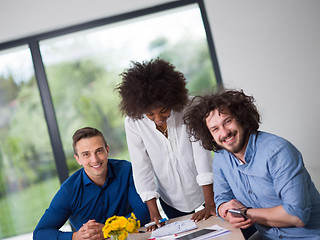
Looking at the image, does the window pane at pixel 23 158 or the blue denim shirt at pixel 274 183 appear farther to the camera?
the window pane at pixel 23 158

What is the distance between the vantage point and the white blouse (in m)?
2.34

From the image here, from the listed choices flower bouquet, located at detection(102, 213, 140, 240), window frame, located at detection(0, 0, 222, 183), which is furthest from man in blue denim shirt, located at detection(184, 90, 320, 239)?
window frame, located at detection(0, 0, 222, 183)

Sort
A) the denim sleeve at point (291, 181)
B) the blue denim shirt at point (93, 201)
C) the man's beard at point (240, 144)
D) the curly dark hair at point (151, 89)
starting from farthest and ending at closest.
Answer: the blue denim shirt at point (93, 201), the curly dark hair at point (151, 89), the man's beard at point (240, 144), the denim sleeve at point (291, 181)

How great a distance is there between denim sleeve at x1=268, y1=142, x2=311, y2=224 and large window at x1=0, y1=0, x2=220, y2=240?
2.04 m

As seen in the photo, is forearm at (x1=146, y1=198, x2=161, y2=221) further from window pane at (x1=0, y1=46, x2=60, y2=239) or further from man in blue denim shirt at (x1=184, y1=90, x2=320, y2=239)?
window pane at (x1=0, y1=46, x2=60, y2=239)

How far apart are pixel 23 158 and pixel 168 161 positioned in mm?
2042

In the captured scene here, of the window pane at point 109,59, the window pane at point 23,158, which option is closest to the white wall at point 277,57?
the window pane at point 109,59

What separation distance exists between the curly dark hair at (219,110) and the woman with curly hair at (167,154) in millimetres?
126

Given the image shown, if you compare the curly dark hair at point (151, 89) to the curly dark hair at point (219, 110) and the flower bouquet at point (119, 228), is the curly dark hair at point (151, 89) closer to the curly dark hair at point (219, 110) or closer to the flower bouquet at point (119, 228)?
the curly dark hair at point (219, 110)

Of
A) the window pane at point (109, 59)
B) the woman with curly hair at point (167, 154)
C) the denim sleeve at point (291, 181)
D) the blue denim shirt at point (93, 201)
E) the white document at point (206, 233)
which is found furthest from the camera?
the window pane at point (109, 59)

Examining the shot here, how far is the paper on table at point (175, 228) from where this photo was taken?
77.4 inches

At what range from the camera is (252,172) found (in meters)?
1.86

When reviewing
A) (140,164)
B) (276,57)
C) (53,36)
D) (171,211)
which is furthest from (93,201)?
(276,57)

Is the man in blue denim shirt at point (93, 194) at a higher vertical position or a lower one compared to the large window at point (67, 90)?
lower
